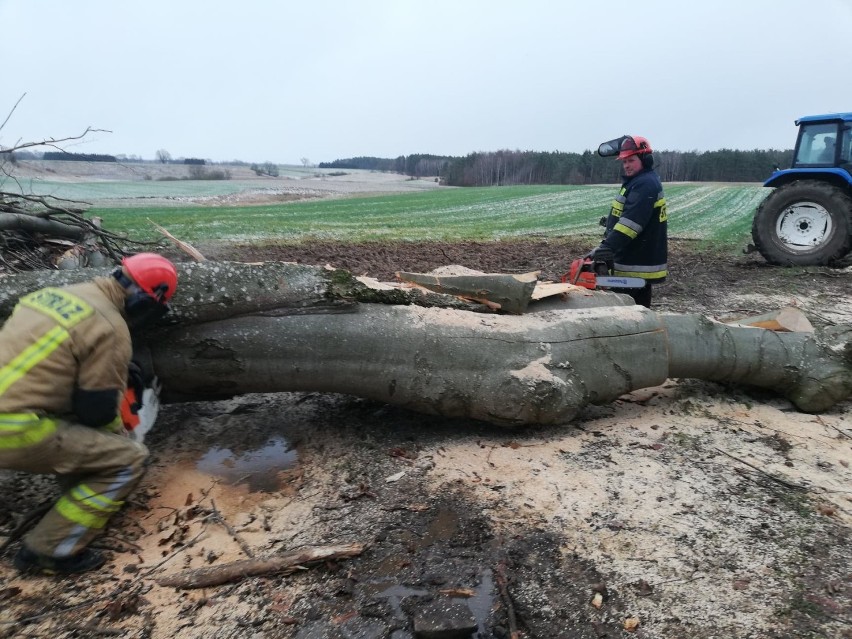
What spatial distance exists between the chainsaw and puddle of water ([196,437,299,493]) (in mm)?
2773

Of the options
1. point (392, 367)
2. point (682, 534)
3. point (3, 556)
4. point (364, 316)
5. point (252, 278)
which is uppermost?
point (252, 278)

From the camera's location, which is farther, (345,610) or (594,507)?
(594,507)

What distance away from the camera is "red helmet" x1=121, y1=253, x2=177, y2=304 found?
2713 mm

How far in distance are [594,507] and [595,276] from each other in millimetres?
2521

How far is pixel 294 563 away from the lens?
2.42 m

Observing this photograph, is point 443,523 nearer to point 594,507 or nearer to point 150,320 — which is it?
point 594,507

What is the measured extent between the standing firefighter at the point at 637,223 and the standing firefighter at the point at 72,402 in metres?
3.56

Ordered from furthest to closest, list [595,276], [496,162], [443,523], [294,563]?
[496,162] → [595,276] → [443,523] → [294,563]

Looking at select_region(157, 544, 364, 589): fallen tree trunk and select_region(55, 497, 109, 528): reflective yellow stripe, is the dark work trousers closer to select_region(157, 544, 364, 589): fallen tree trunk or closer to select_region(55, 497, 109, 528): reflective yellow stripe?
select_region(157, 544, 364, 589): fallen tree trunk

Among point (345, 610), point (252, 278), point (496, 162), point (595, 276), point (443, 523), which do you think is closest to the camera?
point (345, 610)

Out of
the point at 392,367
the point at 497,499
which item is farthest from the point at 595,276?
the point at 497,499

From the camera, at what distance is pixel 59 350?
7.99 feet

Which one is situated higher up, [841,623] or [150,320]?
[150,320]

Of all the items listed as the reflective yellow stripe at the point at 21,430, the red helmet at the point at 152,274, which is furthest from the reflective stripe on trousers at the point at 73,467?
the red helmet at the point at 152,274
